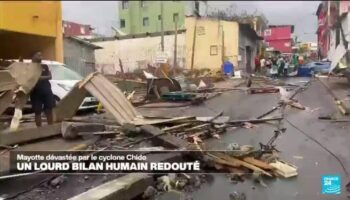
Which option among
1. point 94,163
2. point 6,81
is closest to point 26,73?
point 6,81

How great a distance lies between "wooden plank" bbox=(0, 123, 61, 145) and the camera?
17.9 ft

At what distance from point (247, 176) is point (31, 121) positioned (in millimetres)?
Answer: 4106

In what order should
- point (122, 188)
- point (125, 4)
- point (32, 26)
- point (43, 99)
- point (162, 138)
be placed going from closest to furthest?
point (125, 4) < point (32, 26) < point (122, 188) < point (162, 138) < point (43, 99)

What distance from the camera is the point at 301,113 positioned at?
Answer: 27.2 feet

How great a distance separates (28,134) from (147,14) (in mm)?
3419

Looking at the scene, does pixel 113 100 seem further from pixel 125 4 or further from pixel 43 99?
pixel 125 4

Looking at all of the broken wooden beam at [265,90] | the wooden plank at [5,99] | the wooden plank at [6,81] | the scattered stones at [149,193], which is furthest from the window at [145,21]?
the broken wooden beam at [265,90]

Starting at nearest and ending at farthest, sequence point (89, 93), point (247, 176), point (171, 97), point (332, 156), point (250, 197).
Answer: point (250, 197), point (247, 176), point (332, 156), point (89, 93), point (171, 97)

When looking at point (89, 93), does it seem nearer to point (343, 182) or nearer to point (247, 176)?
point (247, 176)

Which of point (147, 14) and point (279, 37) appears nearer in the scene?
point (147, 14)

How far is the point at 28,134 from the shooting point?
5699 mm

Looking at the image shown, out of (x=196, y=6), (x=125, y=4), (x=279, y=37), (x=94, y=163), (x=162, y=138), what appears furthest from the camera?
(x=162, y=138)

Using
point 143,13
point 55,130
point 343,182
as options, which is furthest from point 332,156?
point 55,130

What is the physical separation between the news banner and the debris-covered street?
0.4 inches
